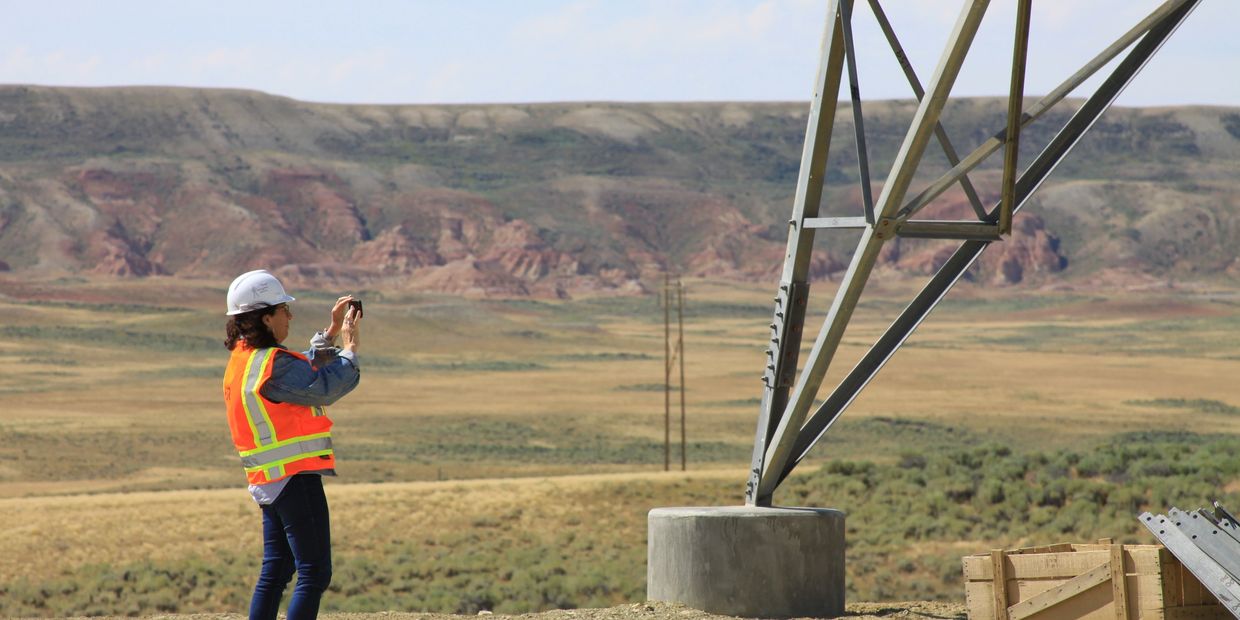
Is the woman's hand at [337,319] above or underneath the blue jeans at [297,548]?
above

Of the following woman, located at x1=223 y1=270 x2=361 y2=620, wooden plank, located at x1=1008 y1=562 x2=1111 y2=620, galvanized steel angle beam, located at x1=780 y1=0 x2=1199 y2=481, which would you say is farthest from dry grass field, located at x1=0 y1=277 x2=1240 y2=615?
woman, located at x1=223 y1=270 x2=361 y2=620

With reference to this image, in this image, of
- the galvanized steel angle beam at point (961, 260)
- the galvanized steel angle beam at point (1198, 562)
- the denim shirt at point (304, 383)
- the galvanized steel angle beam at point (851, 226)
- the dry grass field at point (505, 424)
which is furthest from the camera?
the dry grass field at point (505, 424)

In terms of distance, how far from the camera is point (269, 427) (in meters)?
6.23

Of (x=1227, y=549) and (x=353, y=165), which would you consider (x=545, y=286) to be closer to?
(x=353, y=165)

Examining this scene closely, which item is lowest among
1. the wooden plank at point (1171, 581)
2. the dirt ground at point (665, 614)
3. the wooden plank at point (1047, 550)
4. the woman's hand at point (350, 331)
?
the dirt ground at point (665, 614)

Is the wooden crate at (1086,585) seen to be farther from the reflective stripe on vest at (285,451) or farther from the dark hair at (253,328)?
the dark hair at (253,328)

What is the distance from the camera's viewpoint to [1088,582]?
7.55 m

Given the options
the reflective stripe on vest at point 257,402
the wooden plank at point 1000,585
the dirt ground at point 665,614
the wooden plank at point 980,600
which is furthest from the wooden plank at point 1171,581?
the reflective stripe on vest at point 257,402

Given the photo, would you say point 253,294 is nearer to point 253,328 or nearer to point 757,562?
point 253,328

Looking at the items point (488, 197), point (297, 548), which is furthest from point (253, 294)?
point (488, 197)

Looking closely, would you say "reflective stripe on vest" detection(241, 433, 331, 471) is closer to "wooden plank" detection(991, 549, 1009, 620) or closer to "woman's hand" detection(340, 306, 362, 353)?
"woman's hand" detection(340, 306, 362, 353)

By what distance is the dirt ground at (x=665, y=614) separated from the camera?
30.0ft

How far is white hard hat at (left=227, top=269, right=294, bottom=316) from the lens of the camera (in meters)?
6.30

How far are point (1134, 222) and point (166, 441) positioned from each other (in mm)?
125768
